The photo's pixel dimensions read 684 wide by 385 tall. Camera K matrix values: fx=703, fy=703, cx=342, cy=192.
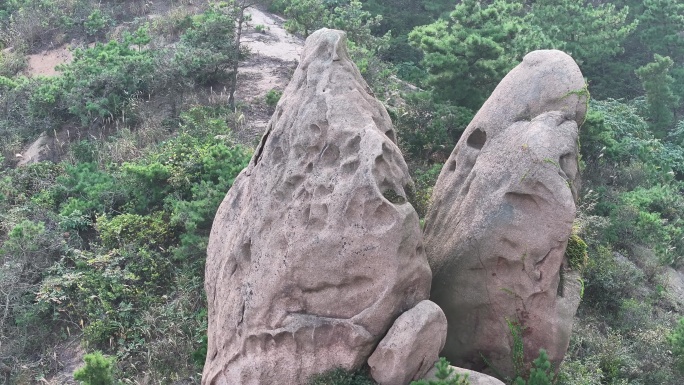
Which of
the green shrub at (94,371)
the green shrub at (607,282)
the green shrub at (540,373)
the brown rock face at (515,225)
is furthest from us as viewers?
the green shrub at (607,282)

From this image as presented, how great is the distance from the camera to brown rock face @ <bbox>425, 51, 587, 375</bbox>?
7.92 meters

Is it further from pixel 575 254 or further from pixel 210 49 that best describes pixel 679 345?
pixel 210 49

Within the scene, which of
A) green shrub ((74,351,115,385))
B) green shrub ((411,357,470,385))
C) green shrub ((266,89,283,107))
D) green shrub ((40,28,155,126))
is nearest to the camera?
green shrub ((411,357,470,385))

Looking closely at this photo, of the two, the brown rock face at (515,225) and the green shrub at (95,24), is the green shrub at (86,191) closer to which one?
the brown rock face at (515,225)

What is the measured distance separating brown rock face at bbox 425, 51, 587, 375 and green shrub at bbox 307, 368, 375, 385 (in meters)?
1.69

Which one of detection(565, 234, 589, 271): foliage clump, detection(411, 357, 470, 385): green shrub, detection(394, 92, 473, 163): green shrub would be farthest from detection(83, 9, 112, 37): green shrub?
detection(411, 357, 470, 385): green shrub

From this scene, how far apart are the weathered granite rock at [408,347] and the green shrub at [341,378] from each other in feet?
0.34

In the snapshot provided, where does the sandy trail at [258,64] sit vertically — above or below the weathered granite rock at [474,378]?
below

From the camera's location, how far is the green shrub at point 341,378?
7359mm

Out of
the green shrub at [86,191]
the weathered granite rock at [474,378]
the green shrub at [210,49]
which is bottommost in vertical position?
the green shrub at [86,191]

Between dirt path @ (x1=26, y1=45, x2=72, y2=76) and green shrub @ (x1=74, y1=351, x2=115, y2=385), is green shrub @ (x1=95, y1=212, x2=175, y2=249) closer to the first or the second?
green shrub @ (x1=74, y1=351, x2=115, y2=385)

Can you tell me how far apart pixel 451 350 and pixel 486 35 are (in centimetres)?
1035

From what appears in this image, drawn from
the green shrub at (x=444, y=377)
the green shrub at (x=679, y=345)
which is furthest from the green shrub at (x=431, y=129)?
the green shrub at (x=444, y=377)

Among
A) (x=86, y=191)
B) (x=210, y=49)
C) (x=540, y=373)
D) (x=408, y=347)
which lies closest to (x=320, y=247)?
(x=408, y=347)
